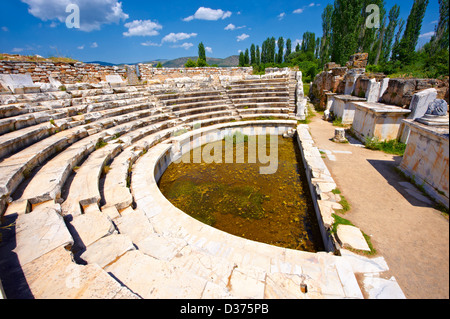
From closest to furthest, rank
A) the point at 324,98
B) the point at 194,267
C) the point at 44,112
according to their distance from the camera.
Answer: the point at 194,267 → the point at 44,112 → the point at 324,98

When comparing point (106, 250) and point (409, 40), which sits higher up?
point (409, 40)

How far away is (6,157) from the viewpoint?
3.73 meters

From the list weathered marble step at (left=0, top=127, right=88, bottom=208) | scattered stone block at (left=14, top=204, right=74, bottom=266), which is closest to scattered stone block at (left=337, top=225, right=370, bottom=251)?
scattered stone block at (left=14, top=204, right=74, bottom=266)

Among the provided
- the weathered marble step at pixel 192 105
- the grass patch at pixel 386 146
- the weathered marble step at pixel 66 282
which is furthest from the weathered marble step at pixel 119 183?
the grass patch at pixel 386 146

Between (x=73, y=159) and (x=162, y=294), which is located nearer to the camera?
(x=162, y=294)

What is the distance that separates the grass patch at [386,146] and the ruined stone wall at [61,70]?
12228 millimetres

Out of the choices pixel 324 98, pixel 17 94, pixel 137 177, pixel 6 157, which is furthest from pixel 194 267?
pixel 324 98

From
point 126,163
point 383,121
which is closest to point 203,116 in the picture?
point 126,163

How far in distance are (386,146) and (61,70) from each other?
43.6ft

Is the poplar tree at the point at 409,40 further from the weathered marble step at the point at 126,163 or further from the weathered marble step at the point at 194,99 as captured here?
the weathered marble step at the point at 126,163

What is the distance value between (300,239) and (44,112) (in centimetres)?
755

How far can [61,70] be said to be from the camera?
30.2ft

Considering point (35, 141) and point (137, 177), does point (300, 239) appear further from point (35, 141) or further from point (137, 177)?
point (35, 141)

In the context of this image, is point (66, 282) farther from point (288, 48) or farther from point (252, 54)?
point (288, 48)
